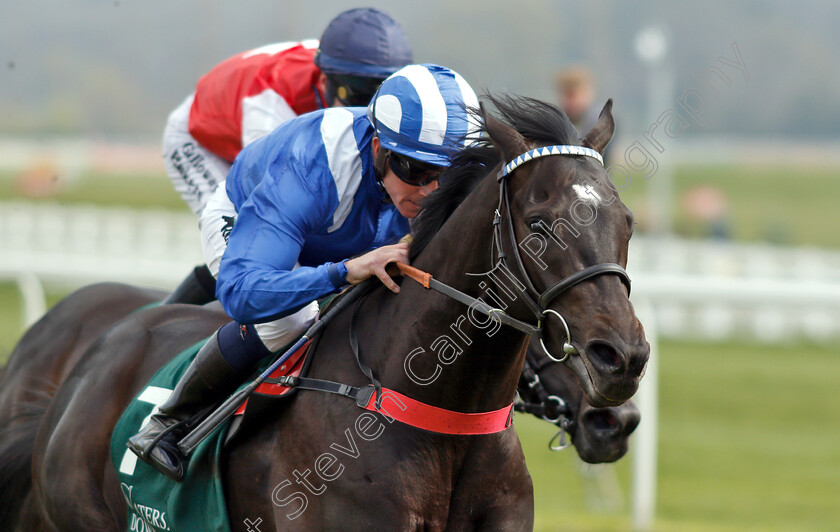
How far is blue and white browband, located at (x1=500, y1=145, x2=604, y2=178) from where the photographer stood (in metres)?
2.35

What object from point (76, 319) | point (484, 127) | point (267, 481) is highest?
point (484, 127)

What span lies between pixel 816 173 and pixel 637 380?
1853 inches

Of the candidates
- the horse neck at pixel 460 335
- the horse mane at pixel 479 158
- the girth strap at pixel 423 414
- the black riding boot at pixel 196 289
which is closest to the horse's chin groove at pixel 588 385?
the horse neck at pixel 460 335

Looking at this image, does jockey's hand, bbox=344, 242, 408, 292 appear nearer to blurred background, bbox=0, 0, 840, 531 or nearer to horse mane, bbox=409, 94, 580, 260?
horse mane, bbox=409, 94, 580, 260

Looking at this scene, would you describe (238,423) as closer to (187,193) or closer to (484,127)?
(484,127)

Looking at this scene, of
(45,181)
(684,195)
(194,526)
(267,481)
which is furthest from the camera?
(684,195)

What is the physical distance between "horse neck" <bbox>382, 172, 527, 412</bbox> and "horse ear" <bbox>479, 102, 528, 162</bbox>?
0.09 metres

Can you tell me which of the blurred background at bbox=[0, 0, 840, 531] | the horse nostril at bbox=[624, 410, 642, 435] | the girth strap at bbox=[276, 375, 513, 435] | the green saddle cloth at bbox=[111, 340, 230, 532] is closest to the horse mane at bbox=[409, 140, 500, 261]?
the blurred background at bbox=[0, 0, 840, 531]

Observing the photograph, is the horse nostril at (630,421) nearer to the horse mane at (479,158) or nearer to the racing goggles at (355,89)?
the horse mane at (479,158)

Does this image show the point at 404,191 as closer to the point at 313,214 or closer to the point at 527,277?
the point at 313,214

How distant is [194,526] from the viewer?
2.94m

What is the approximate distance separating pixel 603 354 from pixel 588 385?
0.08 m

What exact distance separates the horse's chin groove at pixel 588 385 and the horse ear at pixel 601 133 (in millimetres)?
570

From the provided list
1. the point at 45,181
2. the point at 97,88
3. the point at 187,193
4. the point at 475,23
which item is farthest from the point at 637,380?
the point at 97,88
